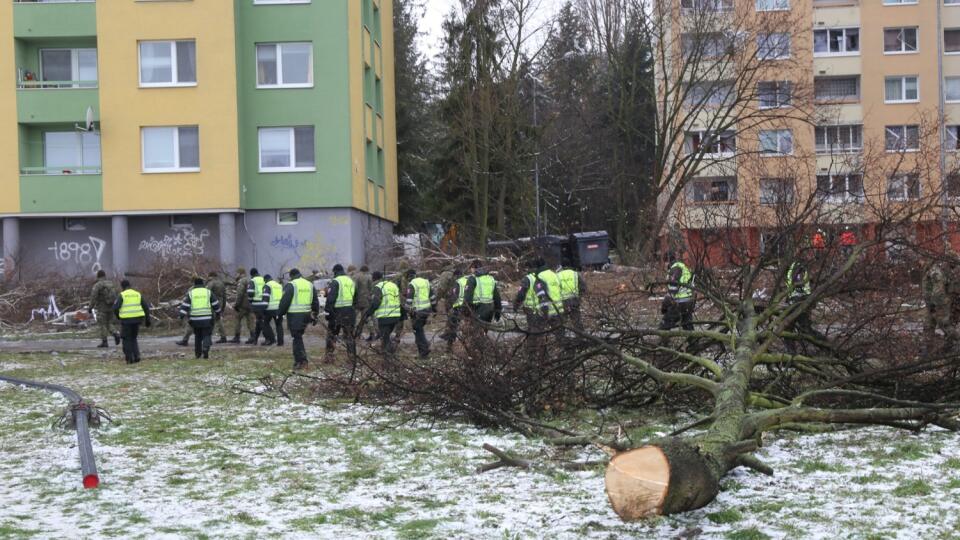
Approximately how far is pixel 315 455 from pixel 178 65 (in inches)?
950

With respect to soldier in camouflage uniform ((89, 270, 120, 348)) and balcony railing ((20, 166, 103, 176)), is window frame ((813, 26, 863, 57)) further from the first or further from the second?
soldier in camouflage uniform ((89, 270, 120, 348))

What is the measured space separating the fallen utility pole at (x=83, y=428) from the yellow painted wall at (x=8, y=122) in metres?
18.3

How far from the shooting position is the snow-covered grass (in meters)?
6.12

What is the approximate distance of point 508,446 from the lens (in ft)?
28.6

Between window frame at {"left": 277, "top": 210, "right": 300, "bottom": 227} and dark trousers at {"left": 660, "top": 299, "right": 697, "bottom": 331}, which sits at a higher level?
window frame at {"left": 277, "top": 210, "right": 300, "bottom": 227}

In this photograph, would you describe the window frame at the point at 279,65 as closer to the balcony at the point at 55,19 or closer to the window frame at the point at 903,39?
the balcony at the point at 55,19

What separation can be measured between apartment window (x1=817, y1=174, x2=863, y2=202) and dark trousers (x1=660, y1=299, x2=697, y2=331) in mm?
1867

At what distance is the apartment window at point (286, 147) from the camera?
102ft

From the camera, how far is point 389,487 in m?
7.34

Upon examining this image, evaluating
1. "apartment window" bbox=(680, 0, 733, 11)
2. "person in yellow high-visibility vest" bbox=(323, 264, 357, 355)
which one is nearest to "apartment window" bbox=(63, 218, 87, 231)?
"person in yellow high-visibility vest" bbox=(323, 264, 357, 355)

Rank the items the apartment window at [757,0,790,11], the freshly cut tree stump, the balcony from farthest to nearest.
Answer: the apartment window at [757,0,790,11]
the balcony
the freshly cut tree stump

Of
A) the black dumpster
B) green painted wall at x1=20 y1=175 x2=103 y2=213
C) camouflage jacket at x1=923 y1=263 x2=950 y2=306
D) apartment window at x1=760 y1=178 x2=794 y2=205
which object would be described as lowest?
camouflage jacket at x1=923 y1=263 x2=950 y2=306

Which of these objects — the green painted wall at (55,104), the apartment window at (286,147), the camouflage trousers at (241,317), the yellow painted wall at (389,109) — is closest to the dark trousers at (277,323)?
the camouflage trousers at (241,317)

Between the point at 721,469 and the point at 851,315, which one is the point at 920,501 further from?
the point at 851,315
